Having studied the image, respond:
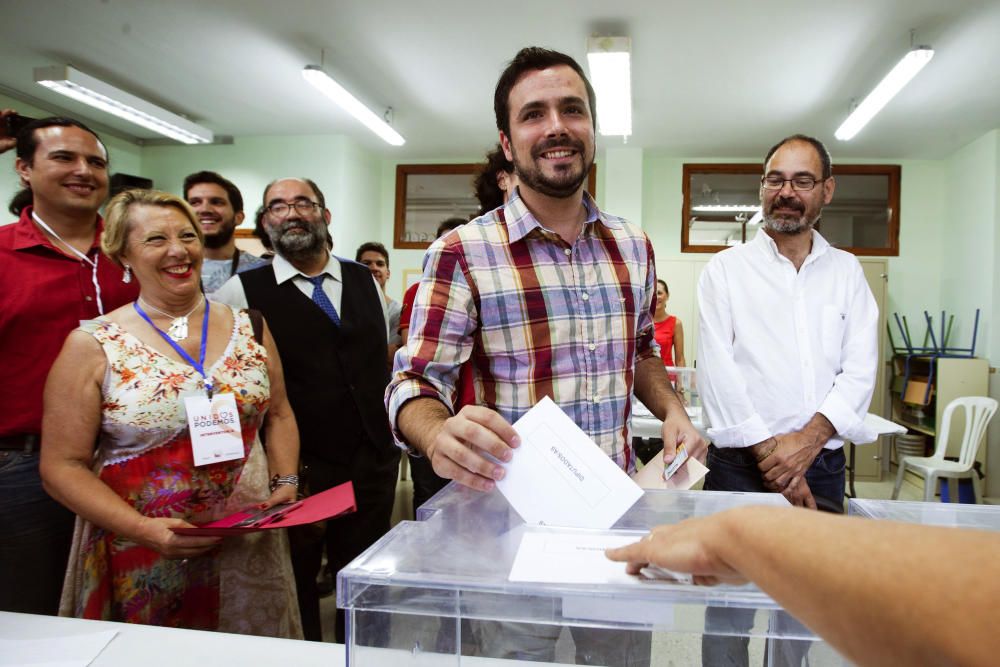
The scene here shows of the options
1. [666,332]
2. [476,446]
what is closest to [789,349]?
[476,446]

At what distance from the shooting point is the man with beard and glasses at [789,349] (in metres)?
1.61

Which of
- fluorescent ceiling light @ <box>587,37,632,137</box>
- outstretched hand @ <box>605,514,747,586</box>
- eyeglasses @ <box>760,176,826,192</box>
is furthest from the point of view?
fluorescent ceiling light @ <box>587,37,632,137</box>

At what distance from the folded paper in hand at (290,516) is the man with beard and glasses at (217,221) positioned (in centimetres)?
143

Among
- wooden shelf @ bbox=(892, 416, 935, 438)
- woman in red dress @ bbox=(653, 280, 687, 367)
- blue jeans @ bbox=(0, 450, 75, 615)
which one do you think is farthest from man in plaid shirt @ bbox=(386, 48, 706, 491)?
wooden shelf @ bbox=(892, 416, 935, 438)

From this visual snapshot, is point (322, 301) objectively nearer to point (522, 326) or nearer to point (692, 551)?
point (522, 326)

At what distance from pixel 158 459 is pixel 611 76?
3.62 metres

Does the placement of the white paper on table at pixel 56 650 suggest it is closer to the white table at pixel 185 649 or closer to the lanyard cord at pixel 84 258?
the white table at pixel 185 649

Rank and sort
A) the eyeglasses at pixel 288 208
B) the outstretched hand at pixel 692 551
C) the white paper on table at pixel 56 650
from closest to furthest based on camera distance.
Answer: the outstretched hand at pixel 692 551, the white paper on table at pixel 56 650, the eyeglasses at pixel 288 208

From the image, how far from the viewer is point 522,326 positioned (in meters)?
1.15

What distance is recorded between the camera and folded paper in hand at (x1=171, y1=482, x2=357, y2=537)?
1023 millimetres

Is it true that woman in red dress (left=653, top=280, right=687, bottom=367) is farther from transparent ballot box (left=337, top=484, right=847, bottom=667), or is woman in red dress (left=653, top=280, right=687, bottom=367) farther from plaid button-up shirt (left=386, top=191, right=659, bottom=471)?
transparent ballot box (left=337, top=484, right=847, bottom=667)

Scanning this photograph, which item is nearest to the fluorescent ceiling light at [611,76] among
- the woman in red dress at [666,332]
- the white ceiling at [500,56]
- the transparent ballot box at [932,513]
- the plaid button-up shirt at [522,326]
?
the white ceiling at [500,56]

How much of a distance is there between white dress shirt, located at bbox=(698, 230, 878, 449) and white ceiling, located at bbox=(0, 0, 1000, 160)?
2286 mm

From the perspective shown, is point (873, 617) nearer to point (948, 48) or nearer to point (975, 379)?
point (948, 48)
